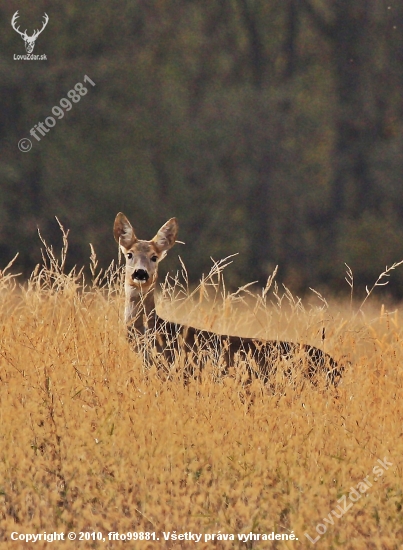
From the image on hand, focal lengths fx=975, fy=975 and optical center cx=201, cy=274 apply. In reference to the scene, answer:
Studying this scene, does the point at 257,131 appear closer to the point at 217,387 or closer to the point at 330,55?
the point at 330,55

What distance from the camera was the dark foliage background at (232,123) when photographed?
1372 centimetres

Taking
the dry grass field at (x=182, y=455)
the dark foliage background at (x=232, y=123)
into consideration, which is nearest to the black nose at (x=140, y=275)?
the dry grass field at (x=182, y=455)

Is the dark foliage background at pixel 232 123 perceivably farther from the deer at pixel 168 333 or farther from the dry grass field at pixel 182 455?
the dry grass field at pixel 182 455

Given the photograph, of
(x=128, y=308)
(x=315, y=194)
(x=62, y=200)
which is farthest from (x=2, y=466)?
(x=315, y=194)

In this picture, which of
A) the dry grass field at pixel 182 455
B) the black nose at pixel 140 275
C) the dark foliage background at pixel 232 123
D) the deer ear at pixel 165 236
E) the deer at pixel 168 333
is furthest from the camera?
the dark foliage background at pixel 232 123

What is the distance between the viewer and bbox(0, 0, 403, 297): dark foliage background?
540 inches

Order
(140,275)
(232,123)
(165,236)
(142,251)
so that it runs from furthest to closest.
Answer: (232,123)
(165,236)
(142,251)
(140,275)

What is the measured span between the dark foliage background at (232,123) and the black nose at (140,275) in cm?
742

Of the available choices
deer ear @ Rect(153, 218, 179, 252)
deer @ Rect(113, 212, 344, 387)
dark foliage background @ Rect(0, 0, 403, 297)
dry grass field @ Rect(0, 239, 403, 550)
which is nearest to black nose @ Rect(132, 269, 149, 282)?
deer @ Rect(113, 212, 344, 387)

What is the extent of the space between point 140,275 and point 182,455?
68.3 inches

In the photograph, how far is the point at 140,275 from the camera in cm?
611

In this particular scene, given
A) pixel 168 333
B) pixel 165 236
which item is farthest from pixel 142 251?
pixel 168 333

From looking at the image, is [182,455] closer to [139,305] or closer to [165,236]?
[139,305]

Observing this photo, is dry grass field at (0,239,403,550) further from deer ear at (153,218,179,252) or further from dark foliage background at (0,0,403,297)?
dark foliage background at (0,0,403,297)
